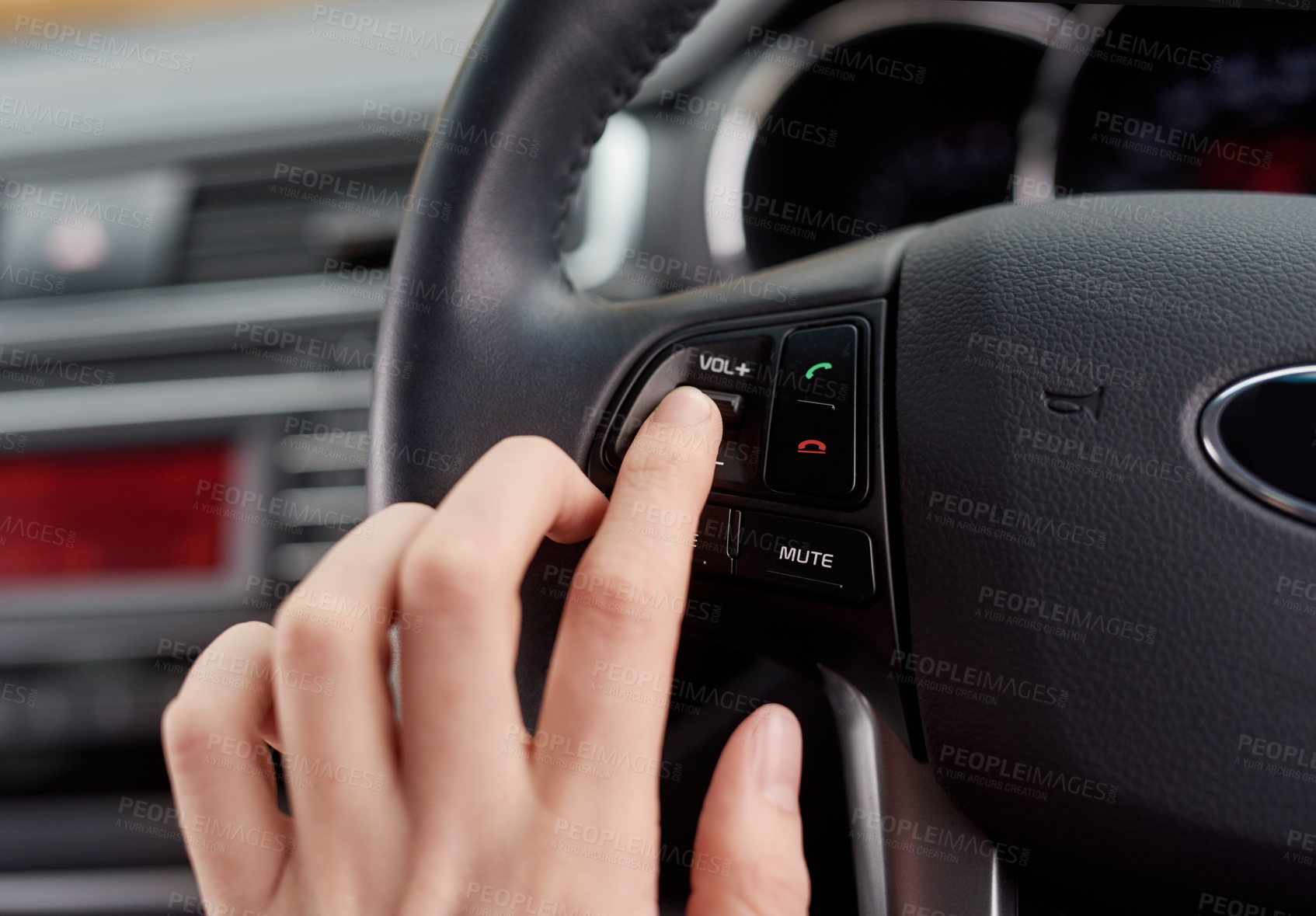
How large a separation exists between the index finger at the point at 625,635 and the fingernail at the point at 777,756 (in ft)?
0.27

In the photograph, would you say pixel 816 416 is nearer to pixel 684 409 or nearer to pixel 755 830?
pixel 684 409

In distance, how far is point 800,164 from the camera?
4.20ft

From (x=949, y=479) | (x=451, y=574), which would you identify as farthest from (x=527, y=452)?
(x=949, y=479)

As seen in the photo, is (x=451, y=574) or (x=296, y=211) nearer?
(x=451, y=574)

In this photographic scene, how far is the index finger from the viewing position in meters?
0.45

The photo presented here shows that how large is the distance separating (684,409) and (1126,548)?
0.73 ft

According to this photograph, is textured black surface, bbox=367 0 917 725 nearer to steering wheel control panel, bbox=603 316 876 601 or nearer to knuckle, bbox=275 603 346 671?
steering wheel control panel, bbox=603 316 876 601

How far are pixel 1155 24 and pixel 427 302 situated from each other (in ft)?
3.81

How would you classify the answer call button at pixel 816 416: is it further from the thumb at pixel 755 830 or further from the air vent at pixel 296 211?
the air vent at pixel 296 211

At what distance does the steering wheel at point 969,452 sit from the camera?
46 centimetres

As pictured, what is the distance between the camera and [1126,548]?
0.47m

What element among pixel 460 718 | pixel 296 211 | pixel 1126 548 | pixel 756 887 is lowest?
pixel 756 887

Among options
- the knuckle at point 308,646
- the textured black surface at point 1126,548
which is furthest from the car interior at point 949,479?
the knuckle at point 308,646

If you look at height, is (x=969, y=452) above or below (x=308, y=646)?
above
